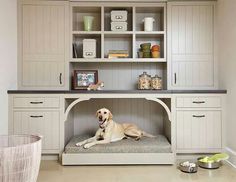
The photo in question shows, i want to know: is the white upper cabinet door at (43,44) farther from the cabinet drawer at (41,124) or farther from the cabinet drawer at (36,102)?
the cabinet drawer at (41,124)

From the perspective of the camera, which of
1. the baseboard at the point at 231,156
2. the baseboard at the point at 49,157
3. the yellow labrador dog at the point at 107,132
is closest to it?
the baseboard at the point at 231,156

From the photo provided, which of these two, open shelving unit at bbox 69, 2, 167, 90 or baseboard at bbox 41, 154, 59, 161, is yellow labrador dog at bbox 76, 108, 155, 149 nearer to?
baseboard at bbox 41, 154, 59, 161

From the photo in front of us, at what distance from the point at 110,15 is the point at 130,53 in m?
0.61

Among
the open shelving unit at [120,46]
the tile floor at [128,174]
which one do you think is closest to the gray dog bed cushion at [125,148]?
the tile floor at [128,174]

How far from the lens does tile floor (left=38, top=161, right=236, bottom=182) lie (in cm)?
274

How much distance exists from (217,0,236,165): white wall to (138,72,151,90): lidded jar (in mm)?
934

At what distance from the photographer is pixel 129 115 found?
→ 13.5 feet

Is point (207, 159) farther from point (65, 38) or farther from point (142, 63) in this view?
point (65, 38)

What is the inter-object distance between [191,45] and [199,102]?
32.6 inches

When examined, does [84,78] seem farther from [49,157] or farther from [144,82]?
[49,157]

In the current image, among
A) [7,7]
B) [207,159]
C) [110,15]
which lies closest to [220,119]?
[207,159]

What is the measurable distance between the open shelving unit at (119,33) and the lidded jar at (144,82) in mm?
218

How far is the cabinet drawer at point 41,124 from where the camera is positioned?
3.41 meters

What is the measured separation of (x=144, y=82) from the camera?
148 inches
